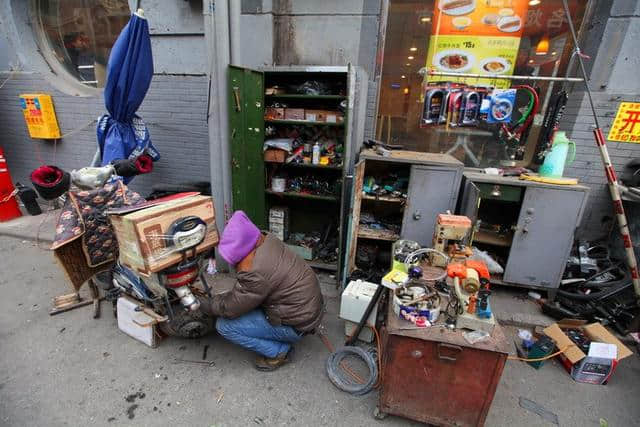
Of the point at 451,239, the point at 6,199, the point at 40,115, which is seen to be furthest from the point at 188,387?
the point at 40,115

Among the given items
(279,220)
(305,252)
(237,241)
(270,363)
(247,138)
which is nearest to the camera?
(237,241)

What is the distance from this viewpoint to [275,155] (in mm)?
3762

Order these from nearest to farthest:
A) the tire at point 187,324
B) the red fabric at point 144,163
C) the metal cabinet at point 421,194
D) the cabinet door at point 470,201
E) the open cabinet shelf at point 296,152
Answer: the tire at point 187,324
the cabinet door at point 470,201
the metal cabinet at point 421,194
the open cabinet shelf at point 296,152
the red fabric at point 144,163

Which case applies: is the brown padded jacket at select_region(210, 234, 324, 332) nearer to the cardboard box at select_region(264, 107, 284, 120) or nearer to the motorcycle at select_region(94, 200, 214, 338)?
the motorcycle at select_region(94, 200, 214, 338)

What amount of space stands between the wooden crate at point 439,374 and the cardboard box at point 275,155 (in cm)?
248

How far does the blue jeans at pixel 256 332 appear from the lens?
230cm

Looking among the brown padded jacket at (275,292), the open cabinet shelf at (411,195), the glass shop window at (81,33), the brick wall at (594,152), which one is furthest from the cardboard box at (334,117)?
the glass shop window at (81,33)

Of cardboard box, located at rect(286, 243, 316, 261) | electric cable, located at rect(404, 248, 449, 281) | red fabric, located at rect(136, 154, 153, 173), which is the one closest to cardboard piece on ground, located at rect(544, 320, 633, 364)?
electric cable, located at rect(404, 248, 449, 281)

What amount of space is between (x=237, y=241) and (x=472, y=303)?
1.60 m

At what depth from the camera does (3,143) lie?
5555mm

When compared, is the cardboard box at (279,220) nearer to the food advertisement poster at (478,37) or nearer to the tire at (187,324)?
the tire at (187,324)

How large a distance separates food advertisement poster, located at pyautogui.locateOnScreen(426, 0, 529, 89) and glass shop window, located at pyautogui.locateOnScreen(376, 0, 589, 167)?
0.01 metres

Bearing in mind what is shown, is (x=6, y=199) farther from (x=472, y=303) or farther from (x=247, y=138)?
(x=472, y=303)

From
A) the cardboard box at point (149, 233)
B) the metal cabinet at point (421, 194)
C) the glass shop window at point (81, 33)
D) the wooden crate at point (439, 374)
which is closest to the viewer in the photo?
the wooden crate at point (439, 374)
